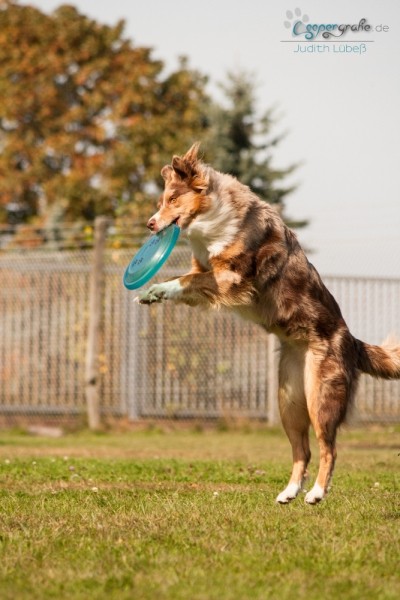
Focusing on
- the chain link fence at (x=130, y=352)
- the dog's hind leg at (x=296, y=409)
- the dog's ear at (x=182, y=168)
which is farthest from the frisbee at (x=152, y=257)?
the chain link fence at (x=130, y=352)

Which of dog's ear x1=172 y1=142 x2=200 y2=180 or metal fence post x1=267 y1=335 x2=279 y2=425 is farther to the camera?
metal fence post x1=267 y1=335 x2=279 y2=425

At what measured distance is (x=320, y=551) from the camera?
16.5ft

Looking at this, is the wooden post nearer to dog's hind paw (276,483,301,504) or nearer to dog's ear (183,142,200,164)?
dog's ear (183,142,200,164)

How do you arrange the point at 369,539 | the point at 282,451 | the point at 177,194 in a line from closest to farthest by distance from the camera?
the point at 369,539
the point at 177,194
the point at 282,451

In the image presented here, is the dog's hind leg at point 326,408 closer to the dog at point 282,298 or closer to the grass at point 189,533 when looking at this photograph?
the dog at point 282,298

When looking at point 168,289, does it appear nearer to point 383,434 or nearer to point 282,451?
point 282,451

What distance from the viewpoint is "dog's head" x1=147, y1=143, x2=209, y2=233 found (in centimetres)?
767

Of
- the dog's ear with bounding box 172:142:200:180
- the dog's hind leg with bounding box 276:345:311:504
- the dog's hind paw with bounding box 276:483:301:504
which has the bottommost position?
the dog's hind paw with bounding box 276:483:301:504

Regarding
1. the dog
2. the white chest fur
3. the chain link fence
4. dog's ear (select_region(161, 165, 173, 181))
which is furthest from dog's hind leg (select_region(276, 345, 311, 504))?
the chain link fence

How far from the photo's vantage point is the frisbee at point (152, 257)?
25.4 feet

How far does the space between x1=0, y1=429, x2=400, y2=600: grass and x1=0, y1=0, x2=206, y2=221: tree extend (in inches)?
952

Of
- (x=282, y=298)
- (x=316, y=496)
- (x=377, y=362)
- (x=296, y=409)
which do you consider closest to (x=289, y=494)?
(x=316, y=496)

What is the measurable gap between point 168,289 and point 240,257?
21.6 inches

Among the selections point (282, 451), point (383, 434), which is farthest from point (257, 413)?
point (282, 451)
